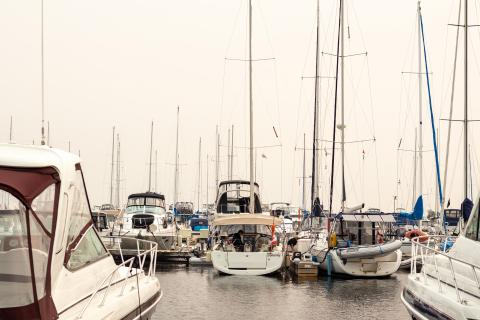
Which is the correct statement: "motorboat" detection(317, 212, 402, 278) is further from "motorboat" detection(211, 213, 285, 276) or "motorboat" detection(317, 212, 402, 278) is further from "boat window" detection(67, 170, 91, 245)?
"boat window" detection(67, 170, 91, 245)

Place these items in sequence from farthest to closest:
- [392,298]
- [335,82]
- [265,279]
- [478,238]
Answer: [335,82] < [265,279] < [392,298] < [478,238]

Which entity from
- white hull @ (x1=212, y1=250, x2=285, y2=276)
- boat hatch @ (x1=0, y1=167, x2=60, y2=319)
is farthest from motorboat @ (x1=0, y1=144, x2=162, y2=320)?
white hull @ (x1=212, y1=250, x2=285, y2=276)

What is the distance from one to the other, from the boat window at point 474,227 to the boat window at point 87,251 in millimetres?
5144

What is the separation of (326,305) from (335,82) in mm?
18214

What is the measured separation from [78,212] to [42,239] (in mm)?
1568

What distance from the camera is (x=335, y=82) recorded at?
38.4m

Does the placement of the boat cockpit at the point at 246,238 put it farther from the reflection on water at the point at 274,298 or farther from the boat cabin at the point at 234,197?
the boat cabin at the point at 234,197

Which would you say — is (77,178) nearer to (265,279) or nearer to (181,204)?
(265,279)

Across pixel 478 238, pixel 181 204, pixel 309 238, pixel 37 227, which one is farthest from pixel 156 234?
pixel 181 204

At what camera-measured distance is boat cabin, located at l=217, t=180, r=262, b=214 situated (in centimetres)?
3866

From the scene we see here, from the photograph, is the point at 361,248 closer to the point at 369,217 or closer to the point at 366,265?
the point at 366,265

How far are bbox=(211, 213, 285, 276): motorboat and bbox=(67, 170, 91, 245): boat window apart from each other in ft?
68.7

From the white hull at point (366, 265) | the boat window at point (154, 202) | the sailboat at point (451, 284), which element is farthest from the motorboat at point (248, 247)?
the sailboat at point (451, 284)

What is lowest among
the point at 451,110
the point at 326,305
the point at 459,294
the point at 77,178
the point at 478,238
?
the point at 326,305
